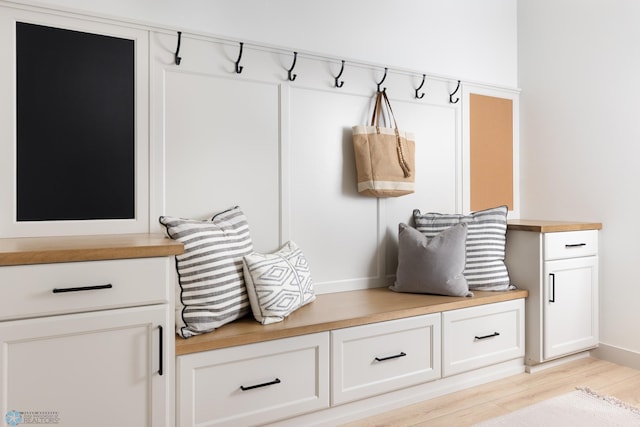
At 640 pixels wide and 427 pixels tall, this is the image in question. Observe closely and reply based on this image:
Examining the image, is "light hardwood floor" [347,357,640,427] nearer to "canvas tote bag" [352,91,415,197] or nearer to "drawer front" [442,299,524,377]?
"drawer front" [442,299,524,377]

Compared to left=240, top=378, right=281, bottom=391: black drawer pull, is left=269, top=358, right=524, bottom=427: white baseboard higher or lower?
lower

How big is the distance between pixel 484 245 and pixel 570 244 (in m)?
0.51

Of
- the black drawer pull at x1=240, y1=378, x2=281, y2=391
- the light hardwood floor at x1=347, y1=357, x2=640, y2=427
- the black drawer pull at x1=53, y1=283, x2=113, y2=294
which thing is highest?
the black drawer pull at x1=53, y1=283, x2=113, y2=294

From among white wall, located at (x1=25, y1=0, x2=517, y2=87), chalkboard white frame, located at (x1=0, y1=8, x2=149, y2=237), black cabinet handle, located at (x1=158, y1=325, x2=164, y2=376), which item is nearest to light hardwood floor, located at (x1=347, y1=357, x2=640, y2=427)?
black cabinet handle, located at (x1=158, y1=325, x2=164, y2=376)

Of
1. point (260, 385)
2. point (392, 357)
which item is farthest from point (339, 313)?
point (260, 385)

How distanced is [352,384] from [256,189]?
1.02 meters

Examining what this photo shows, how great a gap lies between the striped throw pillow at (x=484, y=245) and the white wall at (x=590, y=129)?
62cm

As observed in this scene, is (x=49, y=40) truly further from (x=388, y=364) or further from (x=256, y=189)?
(x=388, y=364)

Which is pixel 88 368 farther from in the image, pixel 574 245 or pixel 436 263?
pixel 574 245

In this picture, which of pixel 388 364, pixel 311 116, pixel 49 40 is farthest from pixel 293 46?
pixel 388 364

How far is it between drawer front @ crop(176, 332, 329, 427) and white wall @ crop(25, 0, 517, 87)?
1.45m

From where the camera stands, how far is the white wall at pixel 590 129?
8.54 ft

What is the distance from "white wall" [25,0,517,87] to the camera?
2.14 meters

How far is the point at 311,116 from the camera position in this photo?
2430 mm
